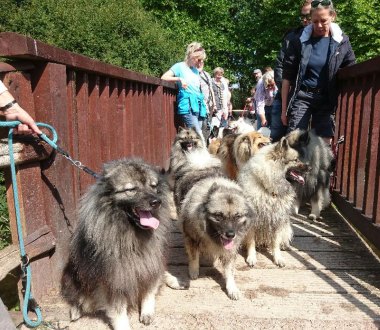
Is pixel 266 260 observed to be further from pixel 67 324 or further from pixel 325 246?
pixel 67 324

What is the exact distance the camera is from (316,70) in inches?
166

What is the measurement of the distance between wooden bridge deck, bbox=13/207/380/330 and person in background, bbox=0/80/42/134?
122cm

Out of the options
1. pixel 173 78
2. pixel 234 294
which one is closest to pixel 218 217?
pixel 234 294

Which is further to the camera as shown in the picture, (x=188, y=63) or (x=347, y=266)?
(x=188, y=63)

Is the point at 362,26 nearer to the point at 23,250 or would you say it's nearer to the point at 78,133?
the point at 78,133

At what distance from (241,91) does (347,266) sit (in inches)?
837

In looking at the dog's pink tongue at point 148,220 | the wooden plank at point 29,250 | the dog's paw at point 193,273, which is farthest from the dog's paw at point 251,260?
the wooden plank at point 29,250

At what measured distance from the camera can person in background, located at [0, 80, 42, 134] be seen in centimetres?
197

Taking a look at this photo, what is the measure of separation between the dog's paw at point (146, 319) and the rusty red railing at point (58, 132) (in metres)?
0.70

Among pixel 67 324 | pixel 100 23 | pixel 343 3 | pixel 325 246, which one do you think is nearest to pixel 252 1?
pixel 343 3

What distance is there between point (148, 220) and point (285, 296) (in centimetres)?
125

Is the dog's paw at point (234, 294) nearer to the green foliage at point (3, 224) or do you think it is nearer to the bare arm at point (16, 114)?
the bare arm at point (16, 114)

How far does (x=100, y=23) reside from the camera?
10.1 metres

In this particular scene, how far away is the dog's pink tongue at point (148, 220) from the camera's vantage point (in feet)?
7.49
